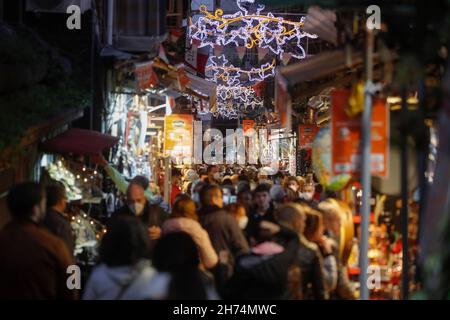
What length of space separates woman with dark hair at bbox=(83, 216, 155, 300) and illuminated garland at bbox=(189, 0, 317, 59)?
17707mm

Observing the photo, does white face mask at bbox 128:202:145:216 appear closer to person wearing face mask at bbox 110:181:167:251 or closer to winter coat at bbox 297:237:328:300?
person wearing face mask at bbox 110:181:167:251

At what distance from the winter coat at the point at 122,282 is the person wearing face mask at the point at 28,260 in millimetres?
696

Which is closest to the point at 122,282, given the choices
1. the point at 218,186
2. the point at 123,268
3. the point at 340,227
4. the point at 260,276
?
the point at 123,268

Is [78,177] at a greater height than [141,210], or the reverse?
[78,177]

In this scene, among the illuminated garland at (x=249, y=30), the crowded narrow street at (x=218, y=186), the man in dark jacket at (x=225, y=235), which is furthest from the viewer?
the illuminated garland at (x=249, y=30)

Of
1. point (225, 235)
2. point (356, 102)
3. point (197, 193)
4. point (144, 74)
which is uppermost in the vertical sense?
point (144, 74)

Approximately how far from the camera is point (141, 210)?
439 inches

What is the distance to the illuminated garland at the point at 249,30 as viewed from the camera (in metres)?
24.6

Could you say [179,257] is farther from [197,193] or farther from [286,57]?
[286,57]

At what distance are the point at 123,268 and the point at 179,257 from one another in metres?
0.46

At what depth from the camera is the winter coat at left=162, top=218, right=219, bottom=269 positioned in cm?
943

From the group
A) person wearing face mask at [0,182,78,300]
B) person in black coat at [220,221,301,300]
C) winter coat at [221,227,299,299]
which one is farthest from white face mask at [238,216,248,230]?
person wearing face mask at [0,182,78,300]

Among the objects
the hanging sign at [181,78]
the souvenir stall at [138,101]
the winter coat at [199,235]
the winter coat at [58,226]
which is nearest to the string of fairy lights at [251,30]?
the souvenir stall at [138,101]

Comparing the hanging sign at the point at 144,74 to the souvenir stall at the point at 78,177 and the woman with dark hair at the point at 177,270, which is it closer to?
the souvenir stall at the point at 78,177
